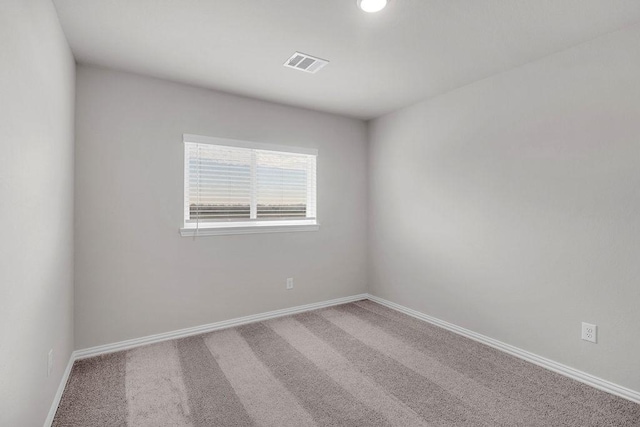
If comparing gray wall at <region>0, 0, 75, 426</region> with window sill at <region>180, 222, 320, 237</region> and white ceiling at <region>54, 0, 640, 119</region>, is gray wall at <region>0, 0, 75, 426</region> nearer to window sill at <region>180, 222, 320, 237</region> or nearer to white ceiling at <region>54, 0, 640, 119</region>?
white ceiling at <region>54, 0, 640, 119</region>

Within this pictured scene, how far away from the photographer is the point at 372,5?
6.11 feet

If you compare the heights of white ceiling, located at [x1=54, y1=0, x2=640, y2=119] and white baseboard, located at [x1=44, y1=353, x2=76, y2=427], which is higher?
white ceiling, located at [x1=54, y1=0, x2=640, y2=119]

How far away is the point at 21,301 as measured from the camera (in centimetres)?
141

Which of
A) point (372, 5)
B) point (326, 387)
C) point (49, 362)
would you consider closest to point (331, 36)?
point (372, 5)

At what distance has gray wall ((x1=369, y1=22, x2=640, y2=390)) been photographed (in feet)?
7.05

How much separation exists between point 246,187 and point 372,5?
2182mm

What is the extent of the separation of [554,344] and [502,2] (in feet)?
8.13

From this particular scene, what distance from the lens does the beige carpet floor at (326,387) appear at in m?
1.90

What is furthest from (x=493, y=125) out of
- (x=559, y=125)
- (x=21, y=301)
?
(x=21, y=301)

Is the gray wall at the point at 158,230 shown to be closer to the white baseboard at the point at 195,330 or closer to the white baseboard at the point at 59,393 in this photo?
the white baseboard at the point at 195,330

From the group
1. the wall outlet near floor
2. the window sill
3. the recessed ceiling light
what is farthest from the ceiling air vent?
the wall outlet near floor

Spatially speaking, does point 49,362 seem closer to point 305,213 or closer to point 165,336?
point 165,336

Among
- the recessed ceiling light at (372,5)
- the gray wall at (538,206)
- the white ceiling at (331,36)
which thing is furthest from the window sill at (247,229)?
the recessed ceiling light at (372,5)

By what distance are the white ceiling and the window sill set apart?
4.65 feet
